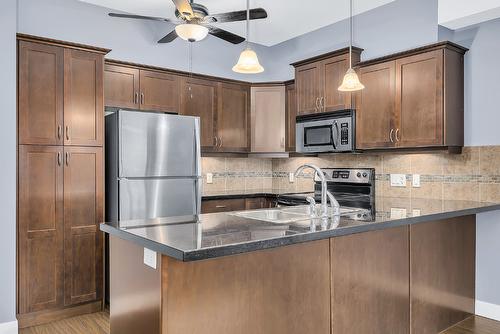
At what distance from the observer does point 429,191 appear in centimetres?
360

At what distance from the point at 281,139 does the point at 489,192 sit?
2.36 metres

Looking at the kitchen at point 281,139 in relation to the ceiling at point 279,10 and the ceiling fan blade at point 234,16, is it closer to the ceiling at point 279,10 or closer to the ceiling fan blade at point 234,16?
the ceiling at point 279,10

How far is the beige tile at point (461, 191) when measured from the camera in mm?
3291

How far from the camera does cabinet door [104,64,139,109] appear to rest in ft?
12.7

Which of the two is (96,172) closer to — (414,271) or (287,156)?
(287,156)

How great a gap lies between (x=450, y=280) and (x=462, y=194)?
2.60 ft

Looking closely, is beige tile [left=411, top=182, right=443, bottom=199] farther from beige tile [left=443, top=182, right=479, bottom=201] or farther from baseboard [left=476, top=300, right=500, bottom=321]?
baseboard [left=476, top=300, right=500, bottom=321]

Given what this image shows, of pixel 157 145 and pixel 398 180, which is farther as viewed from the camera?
pixel 398 180

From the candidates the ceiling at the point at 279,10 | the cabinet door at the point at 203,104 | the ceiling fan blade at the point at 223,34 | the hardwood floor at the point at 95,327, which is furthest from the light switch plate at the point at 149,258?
the ceiling at the point at 279,10

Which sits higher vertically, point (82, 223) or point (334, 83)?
point (334, 83)

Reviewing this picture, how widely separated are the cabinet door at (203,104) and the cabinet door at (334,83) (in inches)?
51.3

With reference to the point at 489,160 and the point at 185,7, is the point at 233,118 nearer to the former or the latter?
the point at 185,7

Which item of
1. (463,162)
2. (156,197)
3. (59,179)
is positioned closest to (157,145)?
(156,197)

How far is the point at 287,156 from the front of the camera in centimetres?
486
